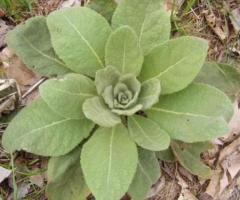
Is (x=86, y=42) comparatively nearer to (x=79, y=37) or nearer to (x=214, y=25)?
(x=79, y=37)

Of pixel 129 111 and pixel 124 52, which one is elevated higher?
pixel 124 52

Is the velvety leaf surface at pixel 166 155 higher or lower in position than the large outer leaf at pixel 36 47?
lower

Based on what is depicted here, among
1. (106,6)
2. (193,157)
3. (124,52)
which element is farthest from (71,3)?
(193,157)

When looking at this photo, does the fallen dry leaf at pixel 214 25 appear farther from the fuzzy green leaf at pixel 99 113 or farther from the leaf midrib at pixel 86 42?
the fuzzy green leaf at pixel 99 113

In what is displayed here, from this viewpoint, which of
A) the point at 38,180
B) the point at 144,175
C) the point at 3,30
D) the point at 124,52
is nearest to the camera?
the point at 124,52

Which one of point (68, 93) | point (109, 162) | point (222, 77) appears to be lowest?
point (109, 162)

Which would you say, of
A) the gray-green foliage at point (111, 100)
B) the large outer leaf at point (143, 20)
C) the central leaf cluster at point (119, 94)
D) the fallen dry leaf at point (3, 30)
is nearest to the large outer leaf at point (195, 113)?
the gray-green foliage at point (111, 100)
